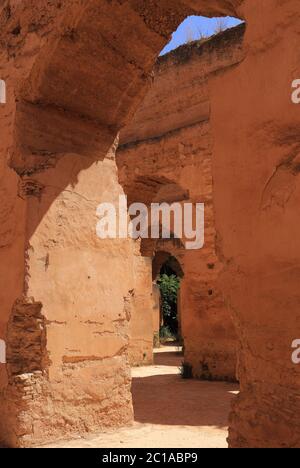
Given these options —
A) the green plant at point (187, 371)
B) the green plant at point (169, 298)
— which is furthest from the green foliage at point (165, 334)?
the green plant at point (187, 371)

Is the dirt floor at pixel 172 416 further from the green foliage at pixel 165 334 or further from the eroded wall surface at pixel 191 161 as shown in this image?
the green foliage at pixel 165 334

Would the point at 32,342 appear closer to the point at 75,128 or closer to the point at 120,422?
the point at 120,422

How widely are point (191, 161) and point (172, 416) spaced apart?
178 inches

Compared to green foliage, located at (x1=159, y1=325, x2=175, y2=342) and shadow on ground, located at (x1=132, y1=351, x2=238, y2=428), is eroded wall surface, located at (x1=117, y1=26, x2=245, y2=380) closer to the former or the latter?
shadow on ground, located at (x1=132, y1=351, x2=238, y2=428)

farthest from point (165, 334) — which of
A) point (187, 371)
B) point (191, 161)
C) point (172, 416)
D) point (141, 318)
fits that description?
point (172, 416)

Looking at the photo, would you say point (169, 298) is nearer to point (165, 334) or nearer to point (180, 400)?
point (165, 334)

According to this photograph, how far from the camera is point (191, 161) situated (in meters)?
8.30

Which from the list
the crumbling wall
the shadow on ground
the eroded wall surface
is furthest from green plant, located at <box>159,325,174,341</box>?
the shadow on ground

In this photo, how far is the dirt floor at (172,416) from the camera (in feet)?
12.4

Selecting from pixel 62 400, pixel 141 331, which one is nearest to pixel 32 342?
pixel 62 400

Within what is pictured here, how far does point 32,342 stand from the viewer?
371 cm

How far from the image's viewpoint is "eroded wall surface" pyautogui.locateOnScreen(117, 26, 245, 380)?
7.70 m
